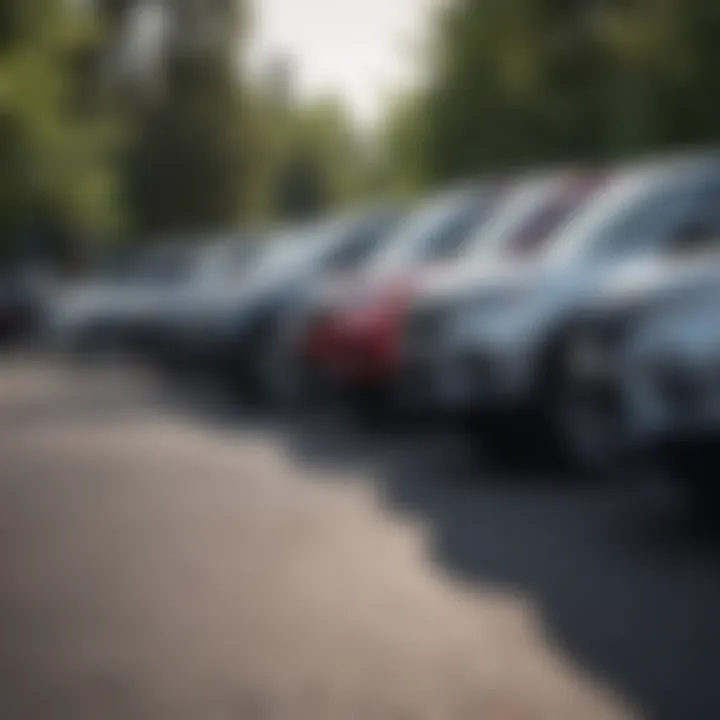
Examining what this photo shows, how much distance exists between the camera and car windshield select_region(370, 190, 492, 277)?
47.4 ft

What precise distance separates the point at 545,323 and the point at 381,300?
89.9 inches

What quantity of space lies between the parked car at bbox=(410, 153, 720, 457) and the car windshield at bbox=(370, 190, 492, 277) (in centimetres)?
281

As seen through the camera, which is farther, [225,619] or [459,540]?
[459,540]

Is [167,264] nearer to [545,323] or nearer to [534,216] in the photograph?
[534,216]

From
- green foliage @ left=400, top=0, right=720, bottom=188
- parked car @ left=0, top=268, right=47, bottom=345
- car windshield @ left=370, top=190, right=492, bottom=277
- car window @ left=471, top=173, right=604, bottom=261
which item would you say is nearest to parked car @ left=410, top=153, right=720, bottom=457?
car window @ left=471, top=173, right=604, bottom=261

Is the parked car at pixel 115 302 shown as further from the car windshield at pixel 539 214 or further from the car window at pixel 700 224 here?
the car window at pixel 700 224

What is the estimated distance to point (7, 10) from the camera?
4394 centimetres

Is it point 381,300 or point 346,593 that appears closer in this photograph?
point 346,593

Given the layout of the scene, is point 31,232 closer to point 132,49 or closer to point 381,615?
point 132,49

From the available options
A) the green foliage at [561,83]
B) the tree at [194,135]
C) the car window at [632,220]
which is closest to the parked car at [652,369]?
the car window at [632,220]

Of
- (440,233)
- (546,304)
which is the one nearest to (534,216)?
(440,233)

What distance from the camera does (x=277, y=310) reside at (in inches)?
669

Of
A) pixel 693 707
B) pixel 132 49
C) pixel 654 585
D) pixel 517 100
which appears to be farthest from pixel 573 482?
pixel 132 49

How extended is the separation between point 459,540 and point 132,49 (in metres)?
49.8
